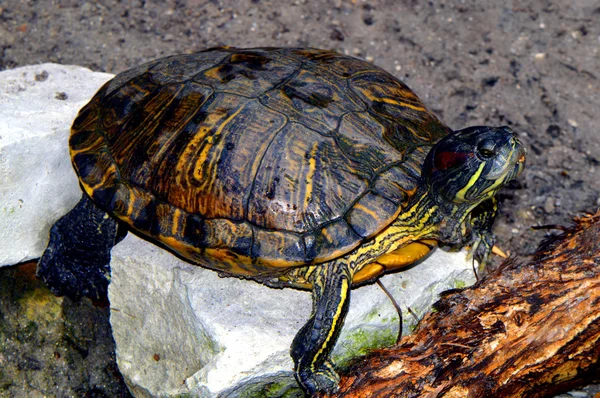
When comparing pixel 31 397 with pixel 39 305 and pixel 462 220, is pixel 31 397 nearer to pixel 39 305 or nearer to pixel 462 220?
pixel 39 305

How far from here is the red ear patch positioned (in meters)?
3.72

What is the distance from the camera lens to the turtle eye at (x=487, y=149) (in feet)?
12.0

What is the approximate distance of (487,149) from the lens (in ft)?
12.0

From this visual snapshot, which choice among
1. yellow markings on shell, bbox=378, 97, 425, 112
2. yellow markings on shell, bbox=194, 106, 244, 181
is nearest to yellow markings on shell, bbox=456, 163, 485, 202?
yellow markings on shell, bbox=378, 97, 425, 112

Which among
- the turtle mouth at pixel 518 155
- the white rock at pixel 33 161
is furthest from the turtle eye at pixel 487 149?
the white rock at pixel 33 161

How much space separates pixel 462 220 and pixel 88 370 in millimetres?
2803

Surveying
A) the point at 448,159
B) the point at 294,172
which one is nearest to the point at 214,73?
the point at 294,172

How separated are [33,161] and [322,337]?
7.88ft

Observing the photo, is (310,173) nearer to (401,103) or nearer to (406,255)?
(406,255)

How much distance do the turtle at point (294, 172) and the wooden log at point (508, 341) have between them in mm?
465

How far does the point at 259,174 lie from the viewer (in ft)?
12.5

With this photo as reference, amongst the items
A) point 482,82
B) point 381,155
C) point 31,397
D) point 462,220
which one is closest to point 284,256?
point 381,155

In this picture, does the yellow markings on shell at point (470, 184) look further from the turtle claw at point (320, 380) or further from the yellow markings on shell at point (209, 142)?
the yellow markings on shell at point (209, 142)

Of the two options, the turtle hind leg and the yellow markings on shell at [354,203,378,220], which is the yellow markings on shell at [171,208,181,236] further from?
the yellow markings on shell at [354,203,378,220]
